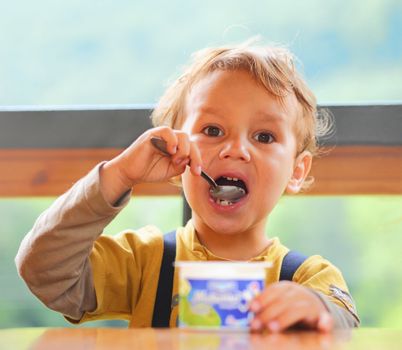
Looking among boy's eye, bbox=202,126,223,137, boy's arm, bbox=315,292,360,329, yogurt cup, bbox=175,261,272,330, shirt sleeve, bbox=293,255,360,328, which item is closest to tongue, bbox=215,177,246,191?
boy's eye, bbox=202,126,223,137

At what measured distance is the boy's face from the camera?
168 cm

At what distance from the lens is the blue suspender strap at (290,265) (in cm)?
168

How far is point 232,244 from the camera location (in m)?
1.78

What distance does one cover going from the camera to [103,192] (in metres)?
1.41

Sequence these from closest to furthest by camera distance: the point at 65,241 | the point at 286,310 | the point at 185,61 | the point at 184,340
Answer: the point at 184,340 < the point at 286,310 < the point at 65,241 < the point at 185,61

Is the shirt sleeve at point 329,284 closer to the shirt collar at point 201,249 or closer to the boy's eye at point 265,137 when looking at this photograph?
the shirt collar at point 201,249

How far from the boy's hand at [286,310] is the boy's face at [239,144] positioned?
0.55m

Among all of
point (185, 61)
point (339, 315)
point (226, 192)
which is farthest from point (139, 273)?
point (185, 61)

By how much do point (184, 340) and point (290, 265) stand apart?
817 mm

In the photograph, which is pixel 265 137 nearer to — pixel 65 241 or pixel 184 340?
pixel 65 241

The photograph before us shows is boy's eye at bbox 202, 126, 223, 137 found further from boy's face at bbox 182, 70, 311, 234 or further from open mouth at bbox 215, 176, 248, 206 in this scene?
open mouth at bbox 215, 176, 248, 206

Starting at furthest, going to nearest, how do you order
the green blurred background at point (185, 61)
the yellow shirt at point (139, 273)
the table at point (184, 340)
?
the green blurred background at point (185, 61)
the yellow shirt at point (139, 273)
the table at point (184, 340)

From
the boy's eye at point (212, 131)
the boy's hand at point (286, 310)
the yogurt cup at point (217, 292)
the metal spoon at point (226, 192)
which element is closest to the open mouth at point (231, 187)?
the metal spoon at point (226, 192)

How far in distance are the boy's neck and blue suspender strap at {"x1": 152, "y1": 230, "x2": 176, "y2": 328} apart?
10 centimetres
